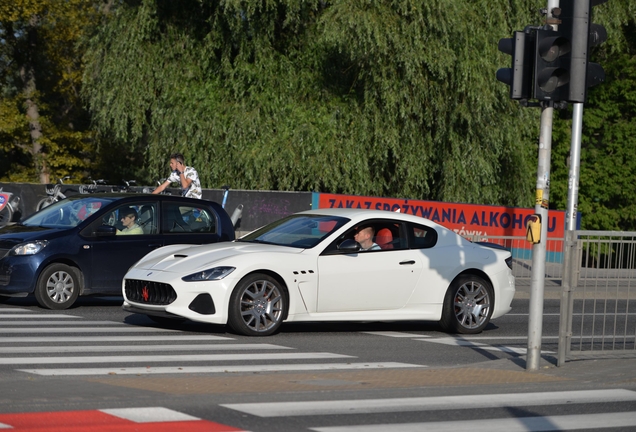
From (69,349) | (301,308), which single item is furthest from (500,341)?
(69,349)

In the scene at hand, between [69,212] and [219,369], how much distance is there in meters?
6.31

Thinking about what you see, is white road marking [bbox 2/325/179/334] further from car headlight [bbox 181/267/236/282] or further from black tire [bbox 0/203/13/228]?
black tire [bbox 0/203/13/228]

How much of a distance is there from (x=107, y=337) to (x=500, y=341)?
4.73 m

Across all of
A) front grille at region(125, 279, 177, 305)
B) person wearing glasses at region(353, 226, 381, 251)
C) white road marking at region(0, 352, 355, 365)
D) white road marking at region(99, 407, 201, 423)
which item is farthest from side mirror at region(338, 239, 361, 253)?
white road marking at region(99, 407, 201, 423)

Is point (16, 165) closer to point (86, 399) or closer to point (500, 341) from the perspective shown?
point (500, 341)

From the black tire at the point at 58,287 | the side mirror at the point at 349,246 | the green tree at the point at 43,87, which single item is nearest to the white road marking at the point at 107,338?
the side mirror at the point at 349,246

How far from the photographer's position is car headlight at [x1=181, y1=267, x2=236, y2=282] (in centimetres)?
1149

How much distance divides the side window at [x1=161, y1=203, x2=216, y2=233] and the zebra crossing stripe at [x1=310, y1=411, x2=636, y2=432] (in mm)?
8516

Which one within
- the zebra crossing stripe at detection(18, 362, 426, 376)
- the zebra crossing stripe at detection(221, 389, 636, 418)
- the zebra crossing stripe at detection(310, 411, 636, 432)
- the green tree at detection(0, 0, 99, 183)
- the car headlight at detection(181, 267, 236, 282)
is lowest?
the zebra crossing stripe at detection(18, 362, 426, 376)

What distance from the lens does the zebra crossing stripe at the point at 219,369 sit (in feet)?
28.7

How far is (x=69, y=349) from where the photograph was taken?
10.2 m

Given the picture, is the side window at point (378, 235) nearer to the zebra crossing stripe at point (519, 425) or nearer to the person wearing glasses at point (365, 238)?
the person wearing glasses at point (365, 238)

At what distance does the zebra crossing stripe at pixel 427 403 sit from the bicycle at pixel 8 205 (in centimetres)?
1531

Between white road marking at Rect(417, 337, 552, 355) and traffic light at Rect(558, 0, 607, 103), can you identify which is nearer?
traffic light at Rect(558, 0, 607, 103)
